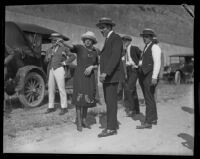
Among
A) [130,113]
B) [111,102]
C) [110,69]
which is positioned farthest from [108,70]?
[130,113]

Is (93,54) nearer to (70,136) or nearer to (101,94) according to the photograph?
(101,94)

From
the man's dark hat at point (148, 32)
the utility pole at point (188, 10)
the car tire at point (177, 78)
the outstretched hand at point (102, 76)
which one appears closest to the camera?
the outstretched hand at point (102, 76)

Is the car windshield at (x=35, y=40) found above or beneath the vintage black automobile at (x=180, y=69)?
above

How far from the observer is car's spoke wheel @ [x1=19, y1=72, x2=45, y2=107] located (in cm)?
585

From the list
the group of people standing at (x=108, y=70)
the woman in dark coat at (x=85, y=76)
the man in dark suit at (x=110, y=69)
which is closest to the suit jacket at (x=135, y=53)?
the group of people standing at (x=108, y=70)

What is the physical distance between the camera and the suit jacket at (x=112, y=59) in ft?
17.8

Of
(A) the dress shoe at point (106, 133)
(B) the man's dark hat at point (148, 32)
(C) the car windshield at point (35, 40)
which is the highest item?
(B) the man's dark hat at point (148, 32)

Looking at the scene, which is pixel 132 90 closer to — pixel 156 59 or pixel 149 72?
pixel 149 72

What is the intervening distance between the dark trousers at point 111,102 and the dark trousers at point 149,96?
1.69ft

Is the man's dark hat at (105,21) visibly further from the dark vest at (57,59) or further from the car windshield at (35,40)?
the car windshield at (35,40)

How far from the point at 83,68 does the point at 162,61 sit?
1348 mm

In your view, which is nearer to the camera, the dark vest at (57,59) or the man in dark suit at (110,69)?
the man in dark suit at (110,69)

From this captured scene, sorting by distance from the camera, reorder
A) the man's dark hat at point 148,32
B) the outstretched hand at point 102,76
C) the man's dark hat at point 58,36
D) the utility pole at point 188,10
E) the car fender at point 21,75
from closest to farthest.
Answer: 1. the outstretched hand at point 102,76
2. the utility pole at point 188,10
3. the car fender at point 21,75
4. the man's dark hat at point 148,32
5. the man's dark hat at point 58,36

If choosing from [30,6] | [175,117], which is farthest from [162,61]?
[30,6]
